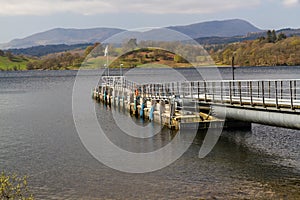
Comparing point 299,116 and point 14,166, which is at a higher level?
point 299,116

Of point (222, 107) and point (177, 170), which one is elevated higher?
point (222, 107)

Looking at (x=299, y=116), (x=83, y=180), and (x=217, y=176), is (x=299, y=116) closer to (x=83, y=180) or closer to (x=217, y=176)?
(x=217, y=176)

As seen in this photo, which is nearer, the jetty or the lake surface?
the lake surface

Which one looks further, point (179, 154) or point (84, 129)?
point (84, 129)

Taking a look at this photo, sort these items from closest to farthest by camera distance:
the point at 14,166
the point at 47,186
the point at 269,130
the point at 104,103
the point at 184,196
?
1. the point at 184,196
2. the point at 47,186
3. the point at 14,166
4. the point at 269,130
5. the point at 104,103

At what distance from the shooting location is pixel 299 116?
73.3ft

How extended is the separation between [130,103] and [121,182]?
96.2ft

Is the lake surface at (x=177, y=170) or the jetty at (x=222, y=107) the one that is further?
the jetty at (x=222, y=107)

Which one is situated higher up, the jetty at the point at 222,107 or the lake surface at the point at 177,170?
the jetty at the point at 222,107

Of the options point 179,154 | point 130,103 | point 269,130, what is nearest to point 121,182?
point 179,154

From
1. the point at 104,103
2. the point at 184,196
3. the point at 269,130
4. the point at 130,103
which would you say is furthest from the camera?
the point at 104,103

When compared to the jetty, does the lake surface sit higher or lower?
lower

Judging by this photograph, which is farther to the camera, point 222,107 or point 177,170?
point 222,107

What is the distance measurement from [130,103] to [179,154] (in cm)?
2389
